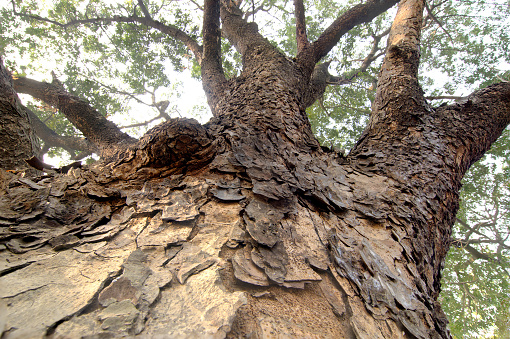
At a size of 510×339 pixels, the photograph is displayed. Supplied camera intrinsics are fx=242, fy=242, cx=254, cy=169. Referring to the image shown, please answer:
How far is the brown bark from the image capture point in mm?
1461

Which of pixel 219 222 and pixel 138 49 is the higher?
pixel 138 49

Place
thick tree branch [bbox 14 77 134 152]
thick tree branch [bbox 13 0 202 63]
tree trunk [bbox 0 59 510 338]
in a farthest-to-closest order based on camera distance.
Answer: thick tree branch [bbox 13 0 202 63] → thick tree branch [bbox 14 77 134 152] → tree trunk [bbox 0 59 510 338]

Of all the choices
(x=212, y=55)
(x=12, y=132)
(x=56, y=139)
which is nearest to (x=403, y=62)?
(x=212, y=55)

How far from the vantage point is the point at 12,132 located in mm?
1521

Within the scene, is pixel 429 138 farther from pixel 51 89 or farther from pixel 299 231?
pixel 51 89

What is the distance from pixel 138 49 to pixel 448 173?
238 inches

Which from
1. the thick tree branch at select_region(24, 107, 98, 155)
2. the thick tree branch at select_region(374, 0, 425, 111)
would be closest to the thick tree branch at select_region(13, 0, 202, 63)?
the thick tree branch at select_region(24, 107, 98, 155)

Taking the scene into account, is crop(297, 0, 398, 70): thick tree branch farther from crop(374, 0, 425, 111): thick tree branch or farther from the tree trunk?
the tree trunk

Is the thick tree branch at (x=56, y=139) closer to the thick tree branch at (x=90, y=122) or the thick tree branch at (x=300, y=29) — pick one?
the thick tree branch at (x=90, y=122)

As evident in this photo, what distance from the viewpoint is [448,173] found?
63.7 inches

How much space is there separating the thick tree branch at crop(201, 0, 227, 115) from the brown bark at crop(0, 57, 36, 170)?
1702 millimetres

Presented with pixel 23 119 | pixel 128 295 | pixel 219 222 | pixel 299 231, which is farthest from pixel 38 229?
pixel 23 119

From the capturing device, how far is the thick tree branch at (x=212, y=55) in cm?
292

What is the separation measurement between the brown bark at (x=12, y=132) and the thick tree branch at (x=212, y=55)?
1.70m
